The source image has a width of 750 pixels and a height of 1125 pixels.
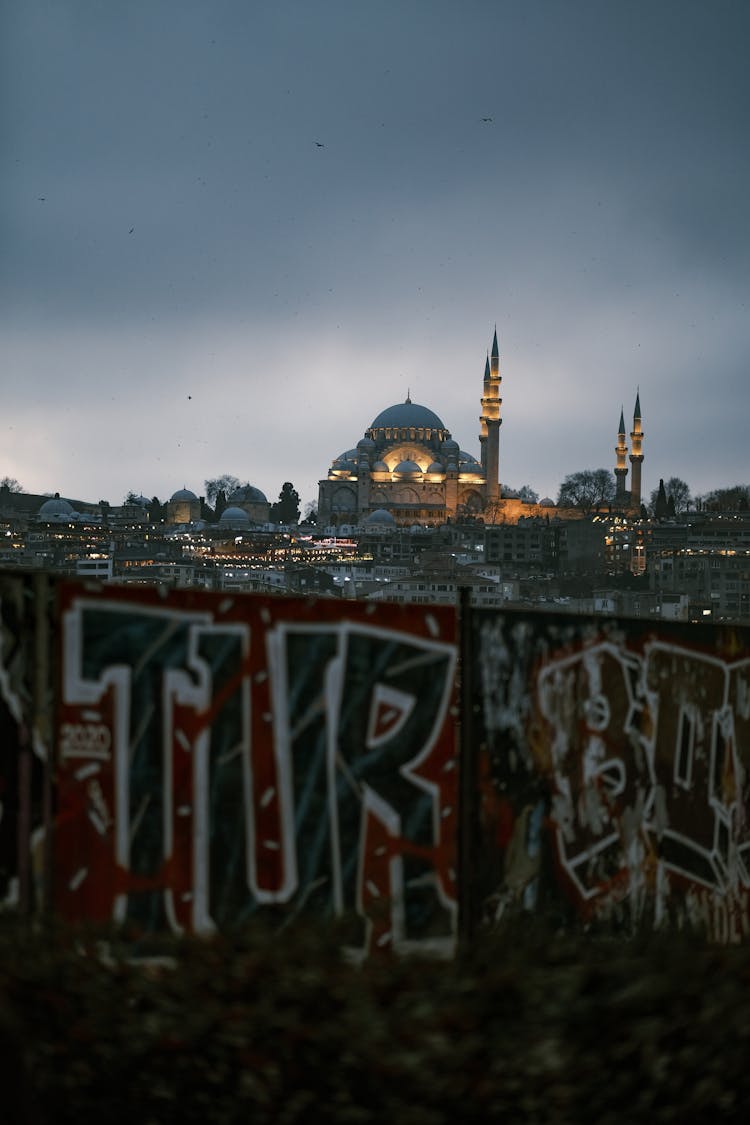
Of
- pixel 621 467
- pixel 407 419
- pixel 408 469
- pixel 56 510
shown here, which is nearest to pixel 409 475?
pixel 408 469

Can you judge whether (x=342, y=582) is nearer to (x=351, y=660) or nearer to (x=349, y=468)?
(x=349, y=468)

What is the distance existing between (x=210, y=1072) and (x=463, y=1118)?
0.68 meters

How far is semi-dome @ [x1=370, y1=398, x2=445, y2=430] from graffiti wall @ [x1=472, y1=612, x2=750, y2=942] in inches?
5731

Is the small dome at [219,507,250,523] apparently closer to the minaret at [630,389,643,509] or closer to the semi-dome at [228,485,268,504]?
the semi-dome at [228,485,268,504]

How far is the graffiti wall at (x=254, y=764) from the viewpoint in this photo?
11.9ft

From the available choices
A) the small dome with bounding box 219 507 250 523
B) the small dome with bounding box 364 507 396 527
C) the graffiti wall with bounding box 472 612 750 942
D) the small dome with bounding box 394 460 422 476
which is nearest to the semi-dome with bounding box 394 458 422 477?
the small dome with bounding box 394 460 422 476

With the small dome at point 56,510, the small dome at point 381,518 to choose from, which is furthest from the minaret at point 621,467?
the small dome at point 56,510

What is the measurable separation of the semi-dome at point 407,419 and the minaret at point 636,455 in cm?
2640

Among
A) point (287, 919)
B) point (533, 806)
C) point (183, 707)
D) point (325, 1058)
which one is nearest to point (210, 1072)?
point (325, 1058)

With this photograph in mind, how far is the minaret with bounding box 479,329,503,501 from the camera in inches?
4958

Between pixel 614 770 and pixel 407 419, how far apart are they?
5836 inches

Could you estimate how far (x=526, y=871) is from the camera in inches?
171

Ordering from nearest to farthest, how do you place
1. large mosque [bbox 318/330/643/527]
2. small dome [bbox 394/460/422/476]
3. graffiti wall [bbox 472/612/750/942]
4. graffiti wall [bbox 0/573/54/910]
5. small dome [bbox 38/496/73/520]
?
1. graffiti wall [bbox 0/573/54/910]
2. graffiti wall [bbox 472/612/750/942]
3. small dome [bbox 38/496/73/520]
4. large mosque [bbox 318/330/643/527]
5. small dome [bbox 394/460/422/476]

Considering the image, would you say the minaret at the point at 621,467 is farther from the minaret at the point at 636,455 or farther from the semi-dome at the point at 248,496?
the semi-dome at the point at 248,496
